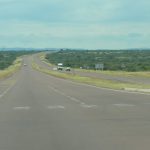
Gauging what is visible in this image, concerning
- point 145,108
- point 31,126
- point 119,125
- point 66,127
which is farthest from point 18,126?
point 145,108

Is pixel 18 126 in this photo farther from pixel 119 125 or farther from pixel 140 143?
pixel 140 143

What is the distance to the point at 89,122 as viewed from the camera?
17.0 metres

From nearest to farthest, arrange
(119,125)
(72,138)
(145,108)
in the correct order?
(72,138) < (119,125) < (145,108)

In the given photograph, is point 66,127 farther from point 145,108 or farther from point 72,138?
point 145,108

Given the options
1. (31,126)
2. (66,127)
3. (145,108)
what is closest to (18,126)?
(31,126)

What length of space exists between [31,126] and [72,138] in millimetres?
3282

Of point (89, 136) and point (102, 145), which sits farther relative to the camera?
point (89, 136)

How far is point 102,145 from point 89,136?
1.61m

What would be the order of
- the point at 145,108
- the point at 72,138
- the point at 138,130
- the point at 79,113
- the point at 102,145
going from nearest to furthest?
the point at 102,145 < the point at 72,138 < the point at 138,130 < the point at 79,113 < the point at 145,108

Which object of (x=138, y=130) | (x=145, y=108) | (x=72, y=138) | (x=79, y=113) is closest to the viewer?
(x=72, y=138)

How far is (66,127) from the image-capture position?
15.6 m

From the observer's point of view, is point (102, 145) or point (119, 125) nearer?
point (102, 145)

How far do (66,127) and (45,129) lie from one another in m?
0.75

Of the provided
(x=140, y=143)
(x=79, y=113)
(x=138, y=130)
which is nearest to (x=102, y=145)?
(x=140, y=143)
